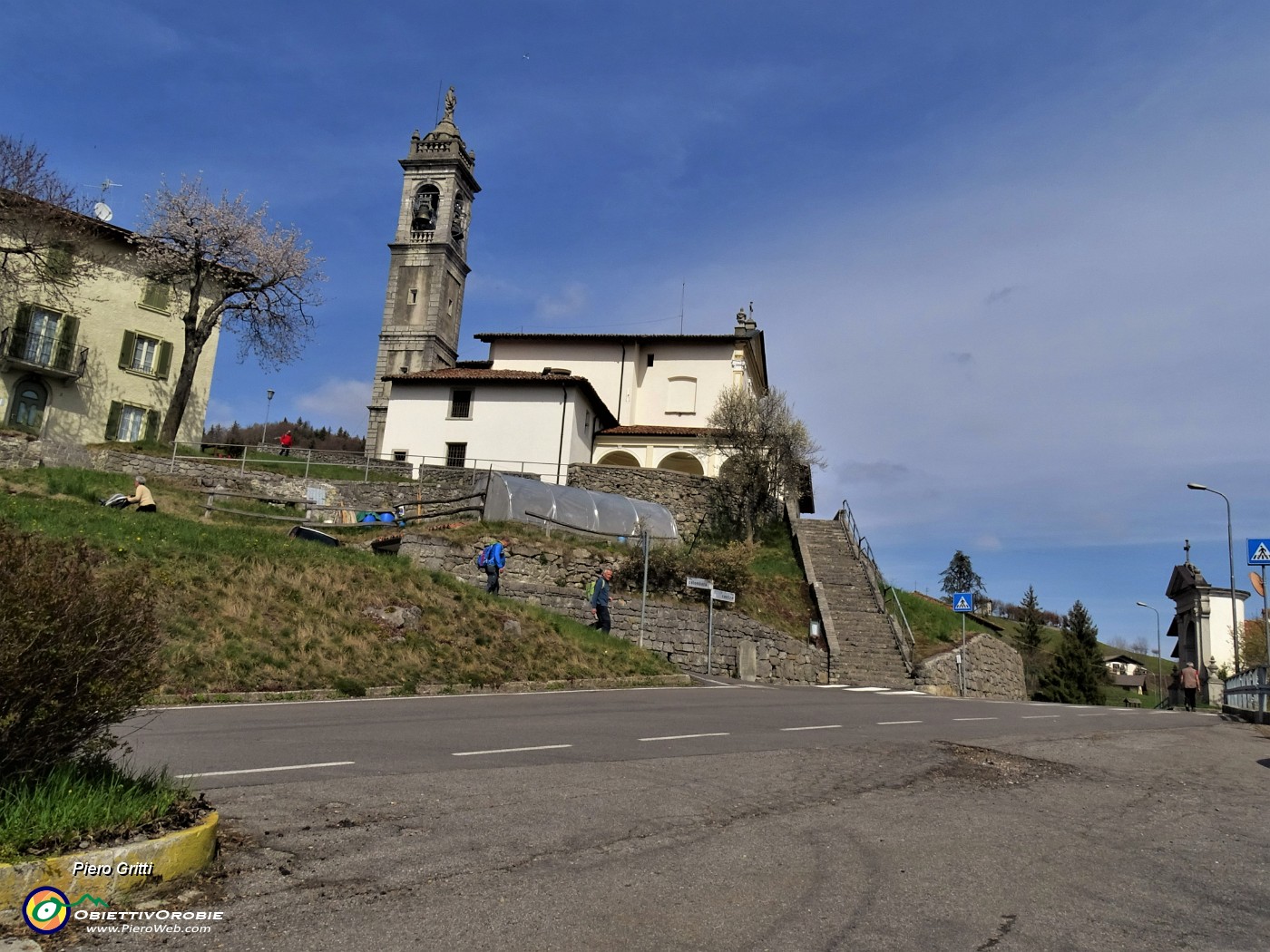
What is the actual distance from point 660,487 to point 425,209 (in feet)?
90.6

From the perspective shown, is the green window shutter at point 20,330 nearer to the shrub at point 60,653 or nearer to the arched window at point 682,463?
the arched window at point 682,463

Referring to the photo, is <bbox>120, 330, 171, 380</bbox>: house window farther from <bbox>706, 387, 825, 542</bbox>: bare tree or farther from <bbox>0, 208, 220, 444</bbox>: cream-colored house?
<bbox>706, 387, 825, 542</bbox>: bare tree

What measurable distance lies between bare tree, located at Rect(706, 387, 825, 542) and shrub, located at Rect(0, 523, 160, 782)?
110 feet

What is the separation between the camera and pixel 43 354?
36094mm

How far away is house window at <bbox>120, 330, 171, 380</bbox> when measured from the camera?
38.7 metres

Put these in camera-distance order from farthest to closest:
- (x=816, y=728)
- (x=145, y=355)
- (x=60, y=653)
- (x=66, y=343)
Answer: (x=145, y=355) → (x=66, y=343) → (x=816, y=728) → (x=60, y=653)

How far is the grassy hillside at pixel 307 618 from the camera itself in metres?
14.2

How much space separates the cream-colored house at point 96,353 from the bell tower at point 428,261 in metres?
11.9

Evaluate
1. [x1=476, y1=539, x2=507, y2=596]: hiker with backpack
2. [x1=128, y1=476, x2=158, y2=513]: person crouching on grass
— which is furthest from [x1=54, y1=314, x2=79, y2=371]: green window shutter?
[x1=476, y1=539, x2=507, y2=596]: hiker with backpack

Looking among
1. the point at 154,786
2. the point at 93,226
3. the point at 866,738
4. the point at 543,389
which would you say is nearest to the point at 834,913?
the point at 154,786

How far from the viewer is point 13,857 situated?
13.4 ft

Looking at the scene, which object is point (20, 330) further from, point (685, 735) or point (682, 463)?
point (685, 735)

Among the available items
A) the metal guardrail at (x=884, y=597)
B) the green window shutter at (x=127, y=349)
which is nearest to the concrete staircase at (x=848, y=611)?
the metal guardrail at (x=884, y=597)

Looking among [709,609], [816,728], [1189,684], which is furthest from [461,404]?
[816,728]
